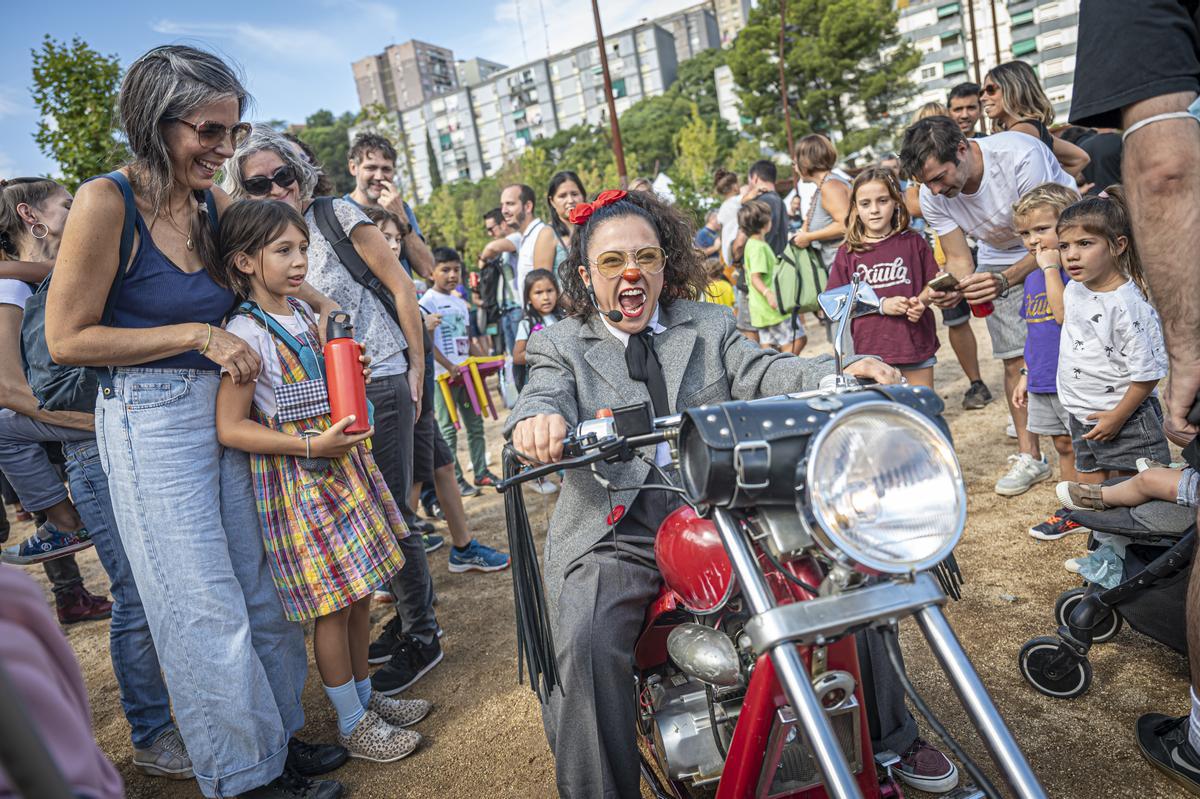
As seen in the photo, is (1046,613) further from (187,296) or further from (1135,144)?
(187,296)

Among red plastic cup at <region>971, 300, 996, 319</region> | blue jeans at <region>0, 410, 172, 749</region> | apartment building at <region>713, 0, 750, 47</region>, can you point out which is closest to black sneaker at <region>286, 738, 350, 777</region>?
blue jeans at <region>0, 410, 172, 749</region>

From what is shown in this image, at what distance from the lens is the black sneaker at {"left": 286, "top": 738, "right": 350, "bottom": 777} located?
280 centimetres

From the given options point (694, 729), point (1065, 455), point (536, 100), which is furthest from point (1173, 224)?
point (536, 100)

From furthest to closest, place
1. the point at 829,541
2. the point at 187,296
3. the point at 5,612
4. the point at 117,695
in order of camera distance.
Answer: the point at 117,695 → the point at 187,296 → the point at 829,541 → the point at 5,612

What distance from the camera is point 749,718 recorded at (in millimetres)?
1479

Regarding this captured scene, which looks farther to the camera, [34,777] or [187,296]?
[187,296]

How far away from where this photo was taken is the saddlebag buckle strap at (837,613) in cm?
114

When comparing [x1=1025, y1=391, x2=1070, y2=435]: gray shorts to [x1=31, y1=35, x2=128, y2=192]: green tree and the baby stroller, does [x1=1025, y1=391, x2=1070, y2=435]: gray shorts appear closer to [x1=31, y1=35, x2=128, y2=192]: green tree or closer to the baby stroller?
the baby stroller

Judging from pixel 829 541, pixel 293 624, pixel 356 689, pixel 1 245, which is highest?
pixel 1 245

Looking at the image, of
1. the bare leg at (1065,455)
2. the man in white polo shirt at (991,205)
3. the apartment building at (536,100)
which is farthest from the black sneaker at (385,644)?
the apartment building at (536,100)

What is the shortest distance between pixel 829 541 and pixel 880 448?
0.17m

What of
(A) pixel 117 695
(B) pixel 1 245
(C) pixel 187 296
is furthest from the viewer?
(A) pixel 117 695

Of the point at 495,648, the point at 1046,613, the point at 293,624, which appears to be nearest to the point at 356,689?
the point at 293,624

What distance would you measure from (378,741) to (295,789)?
33 centimetres
